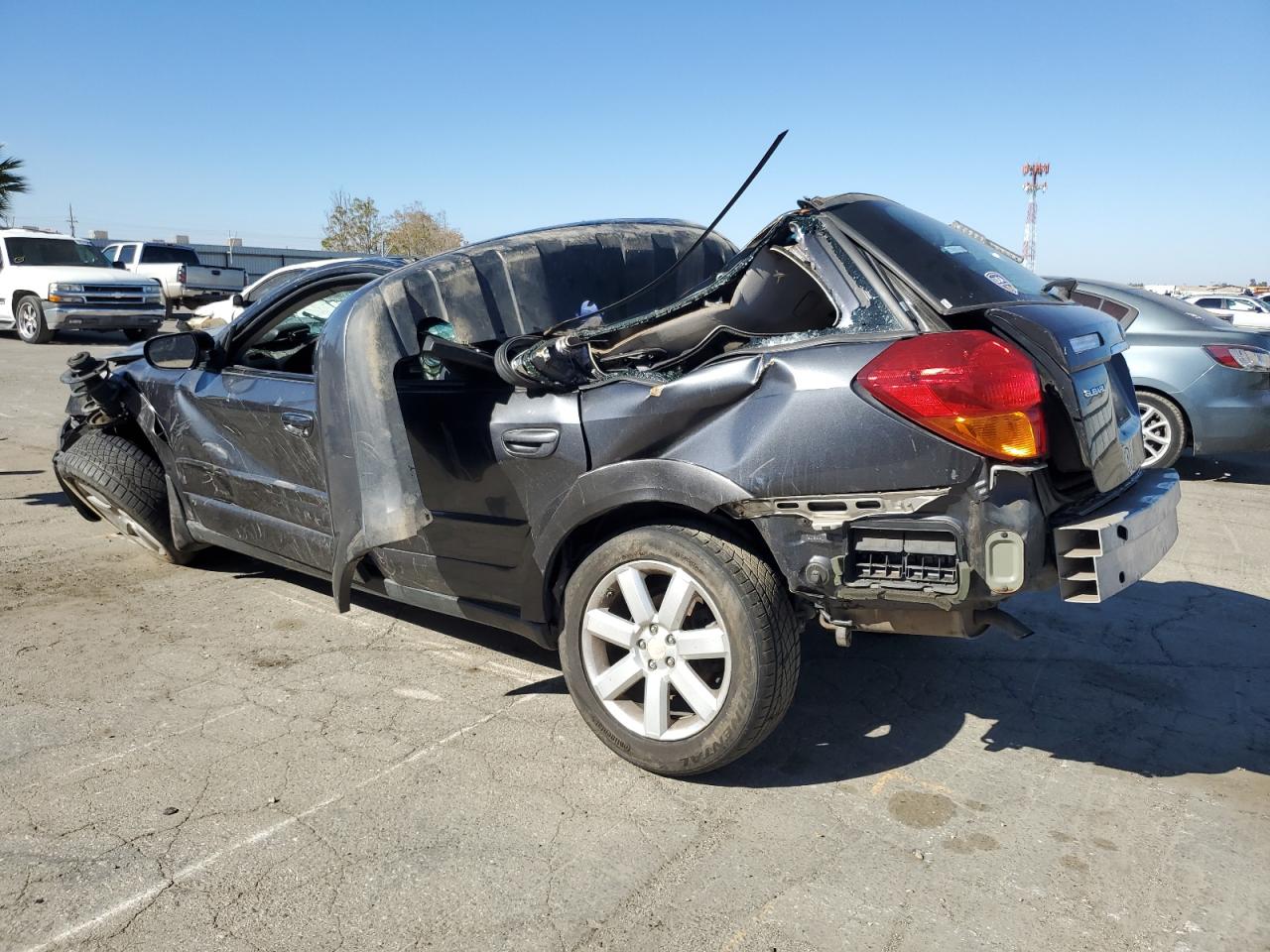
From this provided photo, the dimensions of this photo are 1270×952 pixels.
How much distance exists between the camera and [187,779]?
10.6ft

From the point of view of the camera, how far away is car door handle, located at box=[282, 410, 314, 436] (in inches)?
168

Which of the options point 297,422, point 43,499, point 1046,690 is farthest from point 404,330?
point 43,499

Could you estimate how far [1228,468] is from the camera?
8852mm

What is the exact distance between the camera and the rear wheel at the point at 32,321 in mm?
17516

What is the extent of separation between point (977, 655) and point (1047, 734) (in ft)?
2.44

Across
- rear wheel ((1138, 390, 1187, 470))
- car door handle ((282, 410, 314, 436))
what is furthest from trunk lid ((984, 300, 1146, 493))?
rear wheel ((1138, 390, 1187, 470))

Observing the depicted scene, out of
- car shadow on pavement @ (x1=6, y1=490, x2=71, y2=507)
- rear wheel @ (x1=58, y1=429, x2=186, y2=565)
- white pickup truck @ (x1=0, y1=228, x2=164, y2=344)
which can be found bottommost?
car shadow on pavement @ (x1=6, y1=490, x2=71, y2=507)

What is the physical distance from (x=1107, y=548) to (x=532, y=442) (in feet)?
6.12

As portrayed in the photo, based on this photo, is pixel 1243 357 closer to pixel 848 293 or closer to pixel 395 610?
pixel 848 293

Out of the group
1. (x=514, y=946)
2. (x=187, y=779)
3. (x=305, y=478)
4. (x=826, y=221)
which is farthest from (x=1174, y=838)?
(x=305, y=478)

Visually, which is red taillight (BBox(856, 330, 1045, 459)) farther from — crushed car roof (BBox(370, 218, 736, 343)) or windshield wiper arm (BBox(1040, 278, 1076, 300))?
crushed car roof (BBox(370, 218, 736, 343))

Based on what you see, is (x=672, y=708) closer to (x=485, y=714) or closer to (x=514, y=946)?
(x=485, y=714)

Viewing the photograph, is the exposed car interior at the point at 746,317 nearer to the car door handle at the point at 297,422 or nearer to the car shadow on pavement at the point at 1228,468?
the car door handle at the point at 297,422

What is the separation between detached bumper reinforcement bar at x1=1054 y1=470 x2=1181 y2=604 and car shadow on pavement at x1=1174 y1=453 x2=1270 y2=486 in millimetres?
6011
